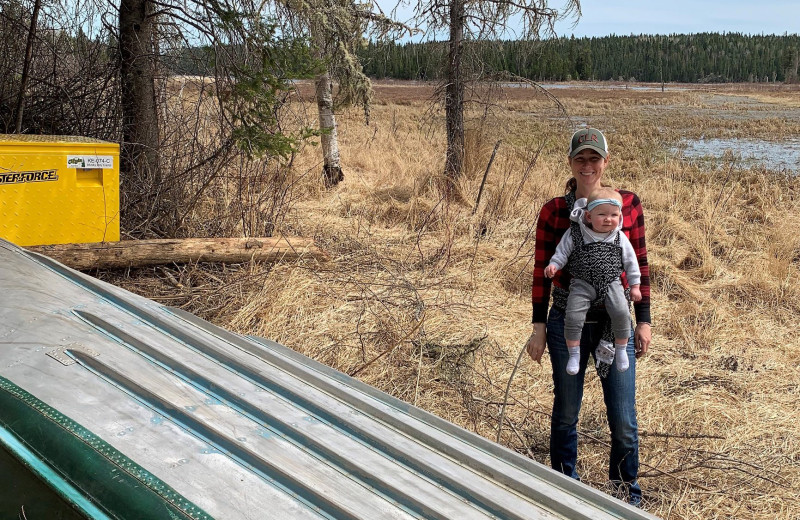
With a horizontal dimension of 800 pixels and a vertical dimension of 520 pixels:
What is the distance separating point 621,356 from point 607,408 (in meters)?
0.31

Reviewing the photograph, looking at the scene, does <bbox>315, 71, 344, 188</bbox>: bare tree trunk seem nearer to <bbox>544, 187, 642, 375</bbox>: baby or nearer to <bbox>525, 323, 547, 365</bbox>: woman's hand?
<bbox>525, 323, 547, 365</bbox>: woman's hand

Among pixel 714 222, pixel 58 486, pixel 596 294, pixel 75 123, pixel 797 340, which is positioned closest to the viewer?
pixel 58 486

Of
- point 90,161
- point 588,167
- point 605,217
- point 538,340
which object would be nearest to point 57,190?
point 90,161

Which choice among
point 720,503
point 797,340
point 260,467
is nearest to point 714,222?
point 797,340

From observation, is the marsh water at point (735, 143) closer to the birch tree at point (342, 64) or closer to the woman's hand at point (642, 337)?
the birch tree at point (342, 64)

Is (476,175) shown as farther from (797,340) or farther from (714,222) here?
(797,340)

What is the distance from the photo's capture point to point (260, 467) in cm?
175

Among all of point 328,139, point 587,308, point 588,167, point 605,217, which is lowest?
point 587,308

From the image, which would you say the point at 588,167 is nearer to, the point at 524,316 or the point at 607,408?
the point at 607,408

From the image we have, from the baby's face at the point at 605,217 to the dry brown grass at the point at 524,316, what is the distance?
4.84 feet

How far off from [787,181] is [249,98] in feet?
33.2

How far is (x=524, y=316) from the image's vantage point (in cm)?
591

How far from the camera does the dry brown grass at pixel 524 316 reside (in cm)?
381

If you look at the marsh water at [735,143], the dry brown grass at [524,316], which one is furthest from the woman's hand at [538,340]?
the marsh water at [735,143]
